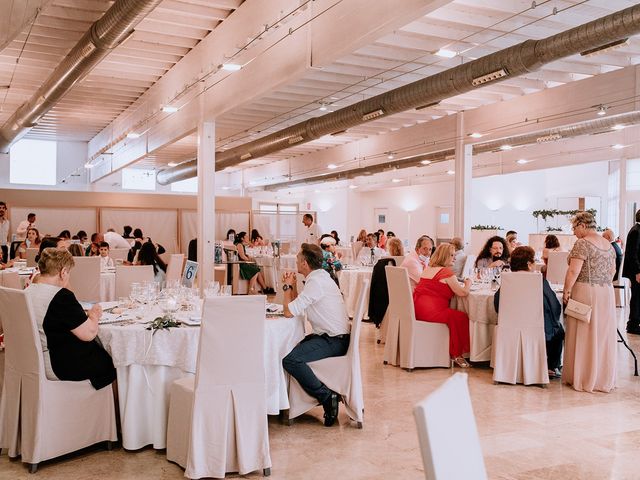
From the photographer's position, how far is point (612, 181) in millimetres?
17875

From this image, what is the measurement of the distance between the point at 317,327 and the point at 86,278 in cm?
461

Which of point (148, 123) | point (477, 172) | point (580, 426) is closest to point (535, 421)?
point (580, 426)

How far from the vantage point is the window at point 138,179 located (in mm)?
21719

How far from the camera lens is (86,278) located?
8320 mm

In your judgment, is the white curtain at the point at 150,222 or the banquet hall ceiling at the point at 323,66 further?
the white curtain at the point at 150,222

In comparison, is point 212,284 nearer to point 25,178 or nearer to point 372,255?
point 372,255

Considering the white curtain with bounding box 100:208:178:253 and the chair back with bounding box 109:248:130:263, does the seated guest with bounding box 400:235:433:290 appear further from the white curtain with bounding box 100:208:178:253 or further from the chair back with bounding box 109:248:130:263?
the white curtain with bounding box 100:208:178:253

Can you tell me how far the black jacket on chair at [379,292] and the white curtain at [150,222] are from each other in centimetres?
1366

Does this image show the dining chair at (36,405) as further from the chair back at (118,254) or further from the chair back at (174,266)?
the chair back at (118,254)

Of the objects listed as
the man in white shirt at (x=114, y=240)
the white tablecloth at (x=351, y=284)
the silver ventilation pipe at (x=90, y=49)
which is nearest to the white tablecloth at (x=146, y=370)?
the silver ventilation pipe at (x=90, y=49)

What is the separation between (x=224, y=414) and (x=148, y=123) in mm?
8949

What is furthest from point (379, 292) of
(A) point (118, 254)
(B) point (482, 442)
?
(A) point (118, 254)

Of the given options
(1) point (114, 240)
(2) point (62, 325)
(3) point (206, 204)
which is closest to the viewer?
(2) point (62, 325)

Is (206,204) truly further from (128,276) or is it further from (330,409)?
(330,409)
